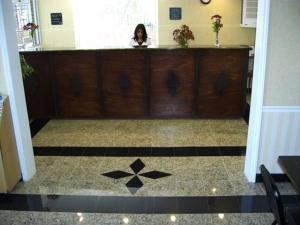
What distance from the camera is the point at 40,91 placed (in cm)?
529

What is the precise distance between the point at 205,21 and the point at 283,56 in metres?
3.83

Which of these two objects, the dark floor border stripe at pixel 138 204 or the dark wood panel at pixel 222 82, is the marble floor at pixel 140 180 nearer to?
the dark floor border stripe at pixel 138 204

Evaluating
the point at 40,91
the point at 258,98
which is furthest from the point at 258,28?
the point at 40,91

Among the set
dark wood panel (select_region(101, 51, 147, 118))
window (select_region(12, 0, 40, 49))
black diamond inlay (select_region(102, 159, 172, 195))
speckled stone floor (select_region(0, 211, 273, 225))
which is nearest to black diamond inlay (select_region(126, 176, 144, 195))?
black diamond inlay (select_region(102, 159, 172, 195))

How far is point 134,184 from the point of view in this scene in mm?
3445

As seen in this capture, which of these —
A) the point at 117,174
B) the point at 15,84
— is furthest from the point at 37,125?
the point at 117,174

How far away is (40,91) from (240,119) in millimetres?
3331

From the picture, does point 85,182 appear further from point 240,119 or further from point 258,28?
point 240,119

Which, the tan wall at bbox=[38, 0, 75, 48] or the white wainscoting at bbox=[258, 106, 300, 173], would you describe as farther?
the tan wall at bbox=[38, 0, 75, 48]

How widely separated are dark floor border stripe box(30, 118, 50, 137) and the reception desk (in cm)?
15

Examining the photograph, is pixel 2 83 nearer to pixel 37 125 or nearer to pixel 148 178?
pixel 148 178

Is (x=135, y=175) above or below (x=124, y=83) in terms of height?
below

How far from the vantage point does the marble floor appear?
9.57 feet

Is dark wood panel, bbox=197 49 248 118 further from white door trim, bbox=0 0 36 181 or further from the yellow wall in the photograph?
white door trim, bbox=0 0 36 181
